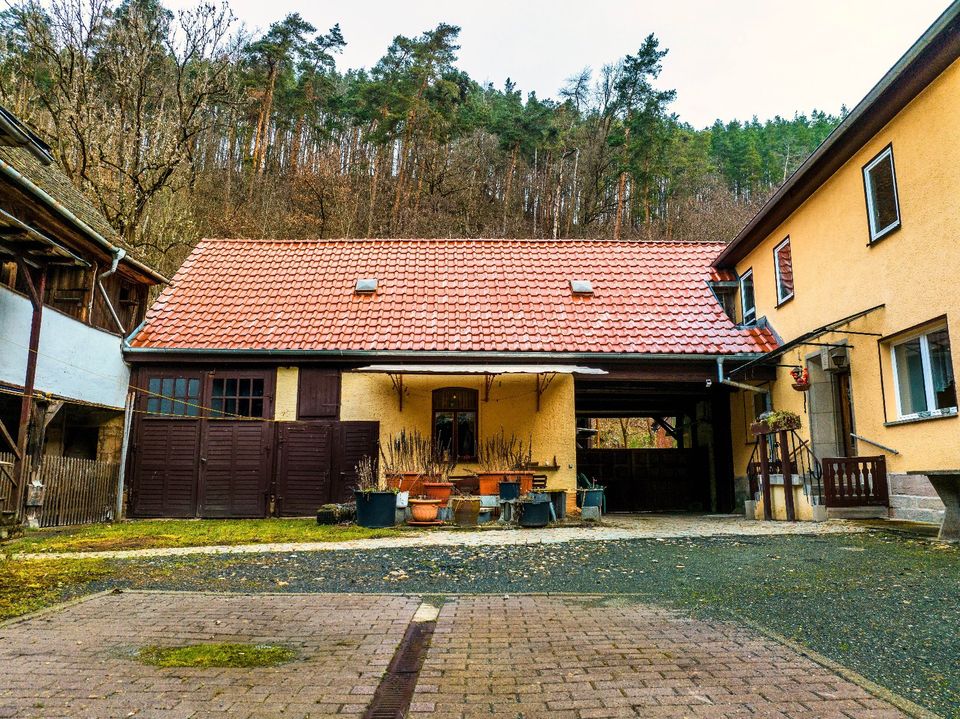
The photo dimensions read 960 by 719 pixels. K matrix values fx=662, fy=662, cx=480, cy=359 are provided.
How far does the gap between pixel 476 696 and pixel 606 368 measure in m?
10.3

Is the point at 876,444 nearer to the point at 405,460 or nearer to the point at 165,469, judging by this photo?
the point at 405,460

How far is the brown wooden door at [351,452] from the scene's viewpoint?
12.3 m

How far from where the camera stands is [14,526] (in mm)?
8953

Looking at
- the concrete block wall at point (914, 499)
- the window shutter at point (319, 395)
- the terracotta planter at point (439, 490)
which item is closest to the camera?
the concrete block wall at point (914, 499)

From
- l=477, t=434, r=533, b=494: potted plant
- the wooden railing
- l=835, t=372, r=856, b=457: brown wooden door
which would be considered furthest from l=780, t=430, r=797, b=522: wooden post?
l=477, t=434, r=533, b=494: potted plant

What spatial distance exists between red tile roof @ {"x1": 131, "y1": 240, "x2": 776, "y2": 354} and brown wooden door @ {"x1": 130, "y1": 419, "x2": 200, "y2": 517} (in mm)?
1581

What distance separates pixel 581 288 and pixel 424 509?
21.4ft

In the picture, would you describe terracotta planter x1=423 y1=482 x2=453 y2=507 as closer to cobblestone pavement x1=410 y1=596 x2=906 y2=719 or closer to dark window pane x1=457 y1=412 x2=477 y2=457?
dark window pane x1=457 y1=412 x2=477 y2=457

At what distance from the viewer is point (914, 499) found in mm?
8422

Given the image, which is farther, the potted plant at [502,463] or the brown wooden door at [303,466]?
the brown wooden door at [303,466]

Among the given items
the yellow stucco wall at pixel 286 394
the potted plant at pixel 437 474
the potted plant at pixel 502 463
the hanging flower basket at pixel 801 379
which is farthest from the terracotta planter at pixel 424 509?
the hanging flower basket at pixel 801 379

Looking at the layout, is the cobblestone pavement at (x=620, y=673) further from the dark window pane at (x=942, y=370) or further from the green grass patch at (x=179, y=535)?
the dark window pane at (x=942, y=370)

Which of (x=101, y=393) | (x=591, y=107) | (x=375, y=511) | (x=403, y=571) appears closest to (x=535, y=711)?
(x=403, y=571)

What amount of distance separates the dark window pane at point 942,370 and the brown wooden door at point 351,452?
343 inches
